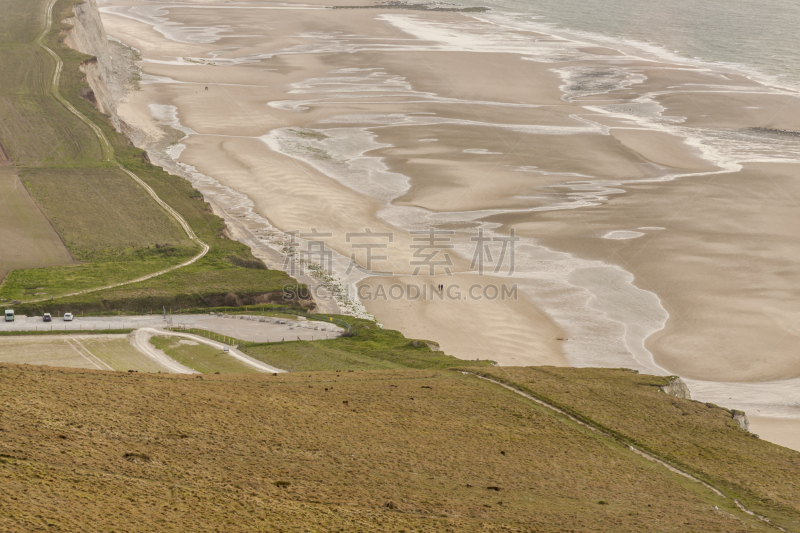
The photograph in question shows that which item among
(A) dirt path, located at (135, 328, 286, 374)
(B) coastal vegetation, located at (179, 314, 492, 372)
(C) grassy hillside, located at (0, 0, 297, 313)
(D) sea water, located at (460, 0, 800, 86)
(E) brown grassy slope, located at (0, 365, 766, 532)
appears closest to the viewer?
(E) brown grassy slope, located at (0, 365, 766, 532)

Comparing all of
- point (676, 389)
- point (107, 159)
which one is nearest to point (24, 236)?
point (107, 159)

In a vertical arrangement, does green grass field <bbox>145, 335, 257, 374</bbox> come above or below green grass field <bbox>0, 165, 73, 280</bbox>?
below

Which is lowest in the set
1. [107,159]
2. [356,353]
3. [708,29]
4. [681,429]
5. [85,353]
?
[356,353]

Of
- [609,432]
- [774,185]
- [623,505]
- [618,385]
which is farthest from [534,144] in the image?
[623,505]

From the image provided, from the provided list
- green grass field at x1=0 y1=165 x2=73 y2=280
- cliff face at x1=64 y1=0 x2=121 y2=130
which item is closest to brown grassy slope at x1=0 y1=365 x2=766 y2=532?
green grass field at x1=0 y1=165 x2=73 y2=280

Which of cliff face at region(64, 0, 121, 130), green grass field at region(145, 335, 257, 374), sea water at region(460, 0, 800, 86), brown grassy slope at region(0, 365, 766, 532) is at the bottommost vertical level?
green grass field at region(145, 335, 257, 374)

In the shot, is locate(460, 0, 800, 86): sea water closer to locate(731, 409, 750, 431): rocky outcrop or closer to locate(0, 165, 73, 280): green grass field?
locate(731, 409, 750, 431): rocky outcrop

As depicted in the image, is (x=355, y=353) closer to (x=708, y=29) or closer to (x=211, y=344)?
(x=211, y=344)
